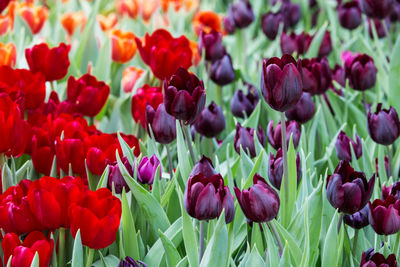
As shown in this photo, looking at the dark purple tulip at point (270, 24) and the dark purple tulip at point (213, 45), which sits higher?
the dark purple tulip at point (270, 24)

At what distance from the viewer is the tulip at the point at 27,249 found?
38.5 inches

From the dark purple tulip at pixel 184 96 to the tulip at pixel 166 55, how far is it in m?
0.46

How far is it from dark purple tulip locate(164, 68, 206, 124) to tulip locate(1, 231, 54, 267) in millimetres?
294

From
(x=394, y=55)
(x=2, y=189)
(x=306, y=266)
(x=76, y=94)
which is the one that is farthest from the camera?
(x=394, y=55)

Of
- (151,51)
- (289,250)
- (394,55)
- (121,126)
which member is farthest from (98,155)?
(394,55)

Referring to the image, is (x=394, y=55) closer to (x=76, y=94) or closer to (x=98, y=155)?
(x=76, y=94)

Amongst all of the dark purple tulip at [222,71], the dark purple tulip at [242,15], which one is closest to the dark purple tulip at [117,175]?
the dark purple tulip at [222,71]

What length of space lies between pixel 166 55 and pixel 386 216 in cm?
73

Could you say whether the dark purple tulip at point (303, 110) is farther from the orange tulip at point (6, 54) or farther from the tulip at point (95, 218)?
the orange tulip at point (6, 54)

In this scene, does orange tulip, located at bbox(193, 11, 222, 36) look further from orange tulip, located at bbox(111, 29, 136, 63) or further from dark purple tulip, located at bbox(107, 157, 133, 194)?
dark purple tulip, located at bbox(107, 157, 133, 194)

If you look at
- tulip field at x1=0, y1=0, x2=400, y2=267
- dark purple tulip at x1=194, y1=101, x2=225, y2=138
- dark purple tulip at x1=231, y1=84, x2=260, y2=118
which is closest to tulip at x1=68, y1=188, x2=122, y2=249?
tulip field at x1=0, y1=0, x2=400, y2=267

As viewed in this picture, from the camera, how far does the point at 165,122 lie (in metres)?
1.25

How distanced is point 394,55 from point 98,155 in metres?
0.95

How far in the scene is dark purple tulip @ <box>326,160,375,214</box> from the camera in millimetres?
1060
